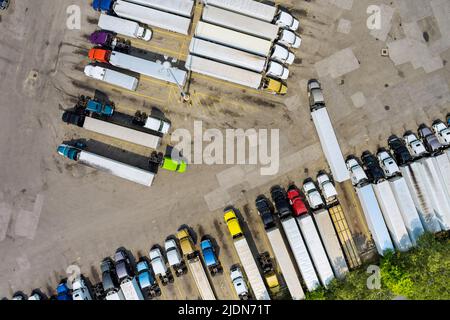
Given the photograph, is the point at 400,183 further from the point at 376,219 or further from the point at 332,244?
the point at 332,244

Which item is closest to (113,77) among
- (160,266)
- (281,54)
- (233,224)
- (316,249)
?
(281,54)

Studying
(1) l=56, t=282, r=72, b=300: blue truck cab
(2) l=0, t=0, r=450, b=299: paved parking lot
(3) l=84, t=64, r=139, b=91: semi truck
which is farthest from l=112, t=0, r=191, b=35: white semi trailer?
(1) l=56, t=282, r=72, b=300: blue truck cab

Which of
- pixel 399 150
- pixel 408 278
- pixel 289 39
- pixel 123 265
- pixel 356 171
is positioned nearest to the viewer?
pixel 408 278

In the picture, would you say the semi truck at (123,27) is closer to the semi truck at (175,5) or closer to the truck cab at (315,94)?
the semi truck at (175,5)

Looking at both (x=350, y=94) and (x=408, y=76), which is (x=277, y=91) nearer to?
(x=350, y=94)

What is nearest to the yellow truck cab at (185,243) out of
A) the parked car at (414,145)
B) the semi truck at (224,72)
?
the semi truck at (224,72)

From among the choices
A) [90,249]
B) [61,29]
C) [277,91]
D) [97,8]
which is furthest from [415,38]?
[90,249]
